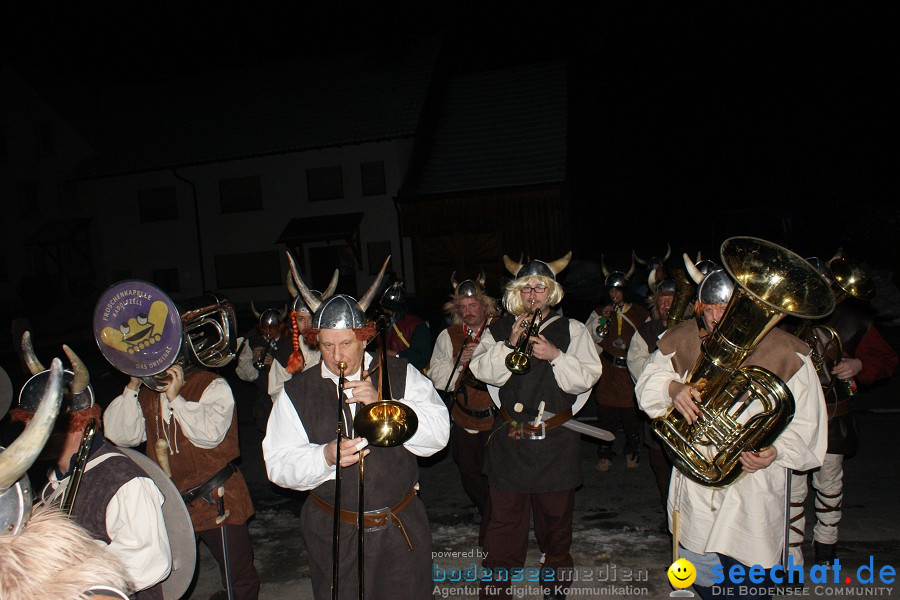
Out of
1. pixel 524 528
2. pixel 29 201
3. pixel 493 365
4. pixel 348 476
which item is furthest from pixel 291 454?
pixel 29 201

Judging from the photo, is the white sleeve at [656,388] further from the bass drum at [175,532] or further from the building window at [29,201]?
the building window at [29,201]

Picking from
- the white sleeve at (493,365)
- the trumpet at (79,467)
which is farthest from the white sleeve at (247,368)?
the trumpet at (79,467)

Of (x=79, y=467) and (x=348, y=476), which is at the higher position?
(x=79, y=467)

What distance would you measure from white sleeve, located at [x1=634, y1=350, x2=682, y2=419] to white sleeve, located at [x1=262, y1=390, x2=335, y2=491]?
1.77 metres

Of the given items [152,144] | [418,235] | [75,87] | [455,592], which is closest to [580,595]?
[455,592]

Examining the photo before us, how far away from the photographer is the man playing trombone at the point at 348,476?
298 cm

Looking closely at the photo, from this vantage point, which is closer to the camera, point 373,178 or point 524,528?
point 524,528

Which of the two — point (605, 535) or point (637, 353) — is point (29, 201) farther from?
point (605, 535)

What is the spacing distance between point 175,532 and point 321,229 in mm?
21429

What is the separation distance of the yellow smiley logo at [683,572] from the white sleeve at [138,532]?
2.57 meters

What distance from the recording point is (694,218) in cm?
3747

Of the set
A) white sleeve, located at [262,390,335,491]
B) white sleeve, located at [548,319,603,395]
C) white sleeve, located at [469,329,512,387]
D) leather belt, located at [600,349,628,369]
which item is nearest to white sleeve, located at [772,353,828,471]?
white sleeve, located at [548,319,603,395]

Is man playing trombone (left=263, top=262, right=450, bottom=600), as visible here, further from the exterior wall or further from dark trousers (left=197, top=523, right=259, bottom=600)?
the exterior wall

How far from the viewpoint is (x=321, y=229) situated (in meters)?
23.6
